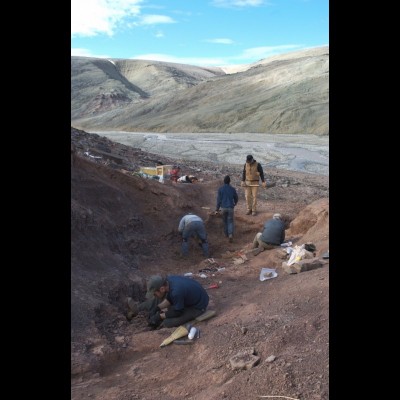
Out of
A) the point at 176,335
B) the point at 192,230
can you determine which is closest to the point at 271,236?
the point at 192,230

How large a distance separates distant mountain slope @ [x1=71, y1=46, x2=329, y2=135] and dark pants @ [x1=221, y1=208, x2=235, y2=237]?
30.7 metres

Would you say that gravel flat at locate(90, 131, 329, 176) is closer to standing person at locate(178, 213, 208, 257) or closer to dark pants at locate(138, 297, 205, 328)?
standing person at locate(178, 213, 208, 257)

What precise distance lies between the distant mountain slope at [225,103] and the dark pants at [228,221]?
101 ft

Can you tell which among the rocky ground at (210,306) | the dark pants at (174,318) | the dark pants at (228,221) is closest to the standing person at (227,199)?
the dark pants at (228,221)

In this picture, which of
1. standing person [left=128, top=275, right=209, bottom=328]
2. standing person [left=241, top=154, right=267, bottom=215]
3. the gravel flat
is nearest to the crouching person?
standing person [left=128, top=275, right=209, bottom=328]

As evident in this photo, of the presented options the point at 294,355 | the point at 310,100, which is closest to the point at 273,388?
the point at 294,355

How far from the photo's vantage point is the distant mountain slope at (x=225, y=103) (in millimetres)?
46263

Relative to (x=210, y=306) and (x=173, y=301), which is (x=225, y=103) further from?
(x=173, y=301)

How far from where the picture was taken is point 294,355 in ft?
13.4

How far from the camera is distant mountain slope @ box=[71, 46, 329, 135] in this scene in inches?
1821

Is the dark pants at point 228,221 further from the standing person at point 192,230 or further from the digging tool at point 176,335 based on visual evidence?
the digging tool at point 176,335

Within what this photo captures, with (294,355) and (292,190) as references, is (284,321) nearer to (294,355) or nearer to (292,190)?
(294,355)
